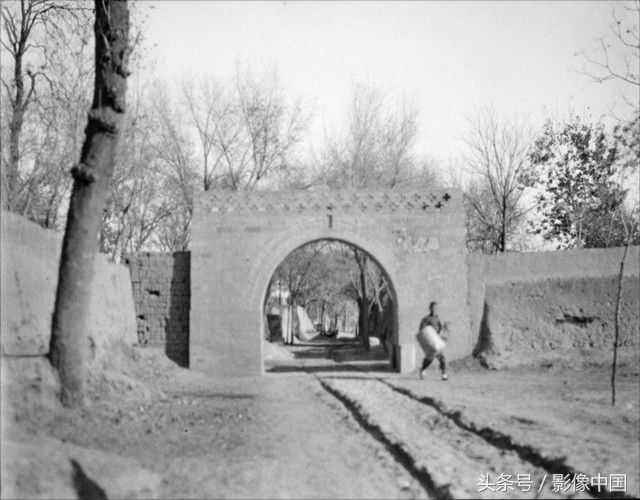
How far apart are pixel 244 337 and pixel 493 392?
6451 mm

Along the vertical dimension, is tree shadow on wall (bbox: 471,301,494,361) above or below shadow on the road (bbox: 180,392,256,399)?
above

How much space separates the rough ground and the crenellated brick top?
5925 millimetres

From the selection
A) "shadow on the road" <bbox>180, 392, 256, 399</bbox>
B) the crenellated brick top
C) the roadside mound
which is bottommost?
"shadow on the road" <bbox>180, 392, 256, 399</bbox>

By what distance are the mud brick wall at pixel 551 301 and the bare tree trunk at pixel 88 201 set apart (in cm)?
999

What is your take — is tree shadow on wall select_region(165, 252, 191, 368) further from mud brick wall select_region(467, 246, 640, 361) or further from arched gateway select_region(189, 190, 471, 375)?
mud brick wall select_region(467, 246, 640, 361)

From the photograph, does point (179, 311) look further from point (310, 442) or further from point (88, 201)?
point (310, 442)

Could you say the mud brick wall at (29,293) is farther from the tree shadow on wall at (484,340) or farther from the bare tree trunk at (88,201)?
the tree shadow on wall at (484,340)

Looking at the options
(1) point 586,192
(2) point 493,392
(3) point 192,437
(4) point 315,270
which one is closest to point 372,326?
(4) point 315,270

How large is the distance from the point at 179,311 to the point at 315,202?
4.04 meters

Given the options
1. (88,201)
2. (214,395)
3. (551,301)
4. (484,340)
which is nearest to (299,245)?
(484,340)

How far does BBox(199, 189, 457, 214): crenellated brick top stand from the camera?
49.0 feet

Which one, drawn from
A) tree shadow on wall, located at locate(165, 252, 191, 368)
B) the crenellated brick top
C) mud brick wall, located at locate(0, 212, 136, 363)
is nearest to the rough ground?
mud brick wall, located at locate(0, 212, 136, 363)

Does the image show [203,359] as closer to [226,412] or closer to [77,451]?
[226,412]

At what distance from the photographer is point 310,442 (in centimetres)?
605
